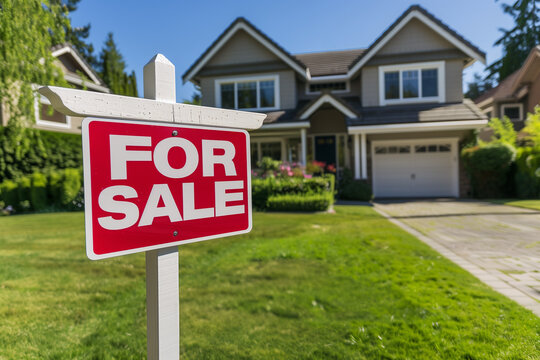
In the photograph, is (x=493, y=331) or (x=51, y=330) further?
(x=51, y=330)

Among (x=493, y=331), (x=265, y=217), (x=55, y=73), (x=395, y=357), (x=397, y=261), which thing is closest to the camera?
(x=395, y=357)

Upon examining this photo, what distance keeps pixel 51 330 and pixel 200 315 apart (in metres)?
1.23

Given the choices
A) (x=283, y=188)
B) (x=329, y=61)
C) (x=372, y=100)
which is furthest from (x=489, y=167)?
(x=329, y=61)

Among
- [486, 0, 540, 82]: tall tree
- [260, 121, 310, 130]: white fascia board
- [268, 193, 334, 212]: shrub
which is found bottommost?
[268, 193, 334, 212]: shrub

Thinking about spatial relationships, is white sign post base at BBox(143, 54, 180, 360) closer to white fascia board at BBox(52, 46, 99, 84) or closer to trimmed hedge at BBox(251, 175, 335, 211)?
trimmed hedge at BBox(251, 175, 335, 211)

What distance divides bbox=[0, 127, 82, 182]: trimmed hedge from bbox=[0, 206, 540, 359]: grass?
855cm

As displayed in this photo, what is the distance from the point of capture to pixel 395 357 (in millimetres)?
2361

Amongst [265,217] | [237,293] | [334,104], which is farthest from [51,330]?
[334,104]

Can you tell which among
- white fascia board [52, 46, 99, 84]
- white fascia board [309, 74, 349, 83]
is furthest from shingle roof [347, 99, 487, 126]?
white fascia board [52, 46, 99, 84]

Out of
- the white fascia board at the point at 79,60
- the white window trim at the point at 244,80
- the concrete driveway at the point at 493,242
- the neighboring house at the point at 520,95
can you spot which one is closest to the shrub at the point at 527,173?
the concrete driveway at the point at 493,242

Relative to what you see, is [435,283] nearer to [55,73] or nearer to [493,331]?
[493,331]

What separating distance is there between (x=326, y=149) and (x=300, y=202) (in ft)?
22.6

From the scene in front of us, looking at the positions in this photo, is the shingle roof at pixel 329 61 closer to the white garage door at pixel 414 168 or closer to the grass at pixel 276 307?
the white garage door at pixel 414 168

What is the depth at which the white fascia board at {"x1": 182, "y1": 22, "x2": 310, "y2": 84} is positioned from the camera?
52.5 feet
